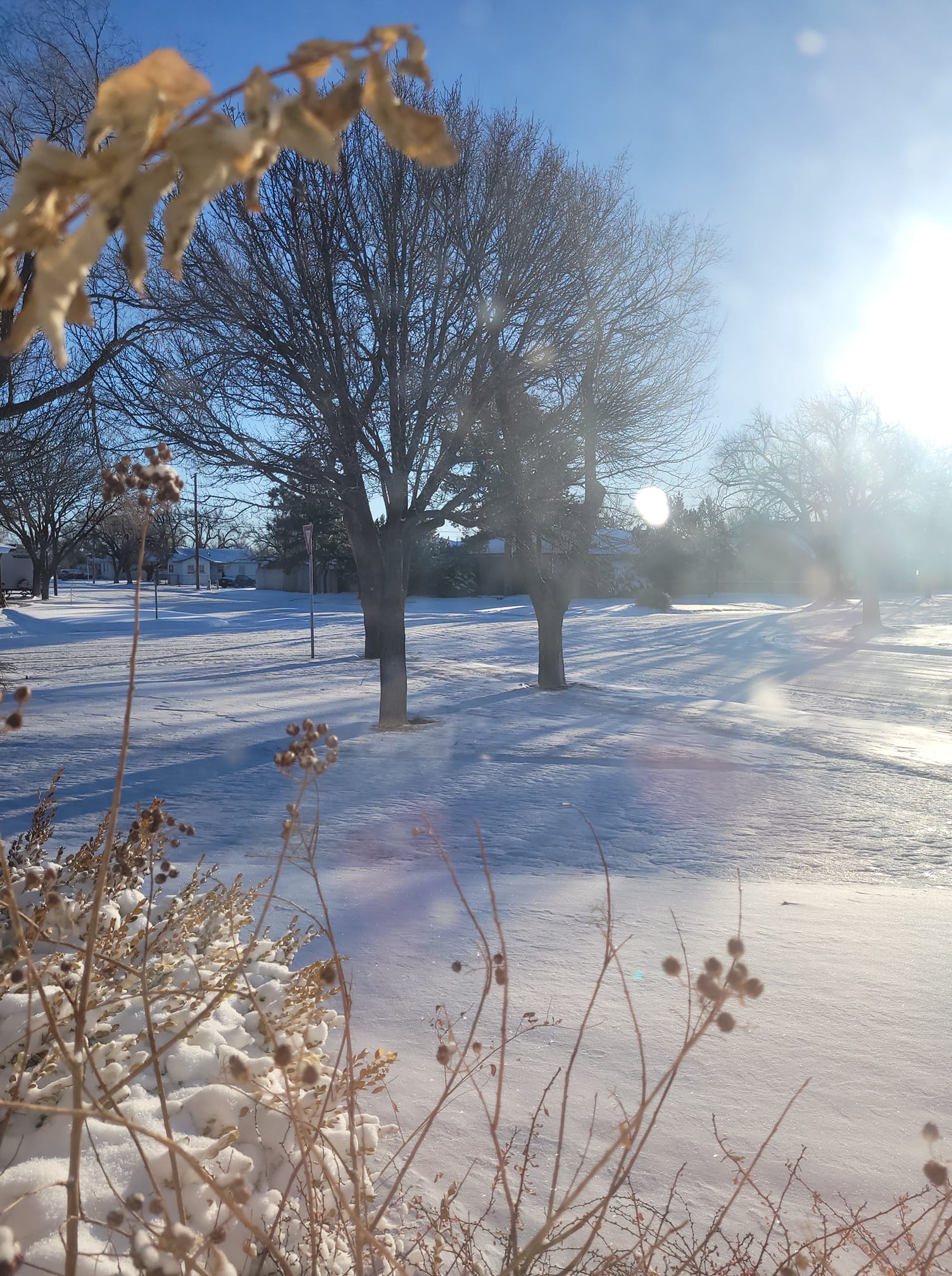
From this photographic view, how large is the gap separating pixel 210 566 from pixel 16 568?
1581 inches

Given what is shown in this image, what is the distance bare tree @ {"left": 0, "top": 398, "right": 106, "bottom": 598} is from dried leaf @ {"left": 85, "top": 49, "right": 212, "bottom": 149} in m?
1.37

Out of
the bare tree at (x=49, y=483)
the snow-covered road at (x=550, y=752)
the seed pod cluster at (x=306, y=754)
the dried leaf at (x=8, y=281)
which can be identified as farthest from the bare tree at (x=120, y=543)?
the dried leaf at (x=8, y=281)

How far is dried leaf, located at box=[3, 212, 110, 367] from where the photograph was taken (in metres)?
0.70

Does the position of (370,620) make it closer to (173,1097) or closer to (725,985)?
(173,1097)

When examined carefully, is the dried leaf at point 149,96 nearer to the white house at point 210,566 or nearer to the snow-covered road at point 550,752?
the snow-covered road at point 550,752

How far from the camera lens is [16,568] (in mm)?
49812

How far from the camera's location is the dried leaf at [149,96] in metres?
0.72

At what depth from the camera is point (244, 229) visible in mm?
8344

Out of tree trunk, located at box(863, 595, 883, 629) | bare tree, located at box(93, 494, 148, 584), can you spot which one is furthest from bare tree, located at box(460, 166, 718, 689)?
bare tree, located at box(93, 494, 148, 584)

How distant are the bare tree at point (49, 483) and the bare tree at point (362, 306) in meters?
1.66

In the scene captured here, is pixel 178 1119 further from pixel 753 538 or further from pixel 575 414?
pixel 753 538

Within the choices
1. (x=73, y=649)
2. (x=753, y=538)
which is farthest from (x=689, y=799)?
(x=753, y=538)

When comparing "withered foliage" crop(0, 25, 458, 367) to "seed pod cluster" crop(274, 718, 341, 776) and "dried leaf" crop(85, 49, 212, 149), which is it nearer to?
"dried leaf" crop(85, 49, 212, 149)

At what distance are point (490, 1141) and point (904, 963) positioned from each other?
6.92ft
